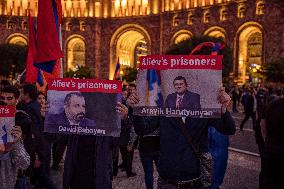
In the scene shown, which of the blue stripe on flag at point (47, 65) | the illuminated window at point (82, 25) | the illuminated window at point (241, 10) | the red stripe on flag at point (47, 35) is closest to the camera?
the red stripe on flag at point (47, 35)

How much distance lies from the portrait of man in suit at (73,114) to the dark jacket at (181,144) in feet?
2.51

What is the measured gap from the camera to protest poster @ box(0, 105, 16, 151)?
407cm

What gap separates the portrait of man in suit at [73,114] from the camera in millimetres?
4223

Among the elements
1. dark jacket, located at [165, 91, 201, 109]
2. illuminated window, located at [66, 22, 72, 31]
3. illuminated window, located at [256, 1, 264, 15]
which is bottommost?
dark jacket, located at [165, 91, 201, 109]

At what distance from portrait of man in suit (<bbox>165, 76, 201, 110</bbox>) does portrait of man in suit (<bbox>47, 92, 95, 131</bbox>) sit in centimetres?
86

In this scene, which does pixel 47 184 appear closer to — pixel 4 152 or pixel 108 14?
pixel 4 152

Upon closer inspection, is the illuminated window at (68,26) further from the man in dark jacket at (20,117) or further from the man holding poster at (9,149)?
the man holding poster at (9,149)

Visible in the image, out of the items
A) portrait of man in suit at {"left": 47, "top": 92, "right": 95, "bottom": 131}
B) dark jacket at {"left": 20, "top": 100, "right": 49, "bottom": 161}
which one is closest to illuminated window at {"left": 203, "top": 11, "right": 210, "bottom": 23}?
dark jacket at {"left": 20, "top": 100, "right": 49, "bottom": 161}

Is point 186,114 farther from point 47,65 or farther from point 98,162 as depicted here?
point 47,65

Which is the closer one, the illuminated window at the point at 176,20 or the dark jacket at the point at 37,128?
the dark jacket at the point at 37,128

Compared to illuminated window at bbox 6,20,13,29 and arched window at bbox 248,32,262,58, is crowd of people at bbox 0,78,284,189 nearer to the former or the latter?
arched window at bbox 248,32,262,58

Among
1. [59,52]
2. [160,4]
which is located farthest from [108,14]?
[59,52]

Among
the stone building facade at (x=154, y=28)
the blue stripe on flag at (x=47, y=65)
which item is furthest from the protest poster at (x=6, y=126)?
the stone building facade at (x=154, y=28)

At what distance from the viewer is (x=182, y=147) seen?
4020mm
